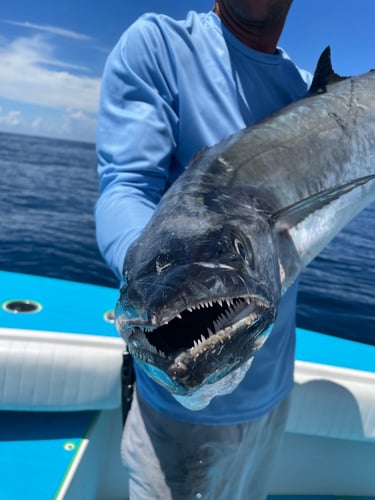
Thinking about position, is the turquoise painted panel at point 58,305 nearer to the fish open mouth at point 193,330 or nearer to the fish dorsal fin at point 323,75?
the fish dorsal fin at point 323,75

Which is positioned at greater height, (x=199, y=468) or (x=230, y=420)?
(x=230, y=420)

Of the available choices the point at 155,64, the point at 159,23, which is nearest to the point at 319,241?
A: the point at 155,64

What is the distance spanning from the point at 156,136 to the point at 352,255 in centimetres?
1119

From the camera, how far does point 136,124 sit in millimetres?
1600

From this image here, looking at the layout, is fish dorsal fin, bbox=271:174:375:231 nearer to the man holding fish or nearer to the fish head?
the fish head

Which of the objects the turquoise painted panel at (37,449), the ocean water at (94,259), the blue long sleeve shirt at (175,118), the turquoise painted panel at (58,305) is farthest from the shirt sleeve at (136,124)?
the ocean water at (94,259)

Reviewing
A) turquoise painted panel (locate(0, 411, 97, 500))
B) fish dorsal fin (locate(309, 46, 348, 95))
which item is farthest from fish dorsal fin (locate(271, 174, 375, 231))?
turquoise painted panel (locate(0, 411, 97, 500))

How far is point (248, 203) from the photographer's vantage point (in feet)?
4.75

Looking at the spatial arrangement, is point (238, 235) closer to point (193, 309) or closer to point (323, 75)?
point (193, 309)

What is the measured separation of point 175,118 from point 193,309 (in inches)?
37.6

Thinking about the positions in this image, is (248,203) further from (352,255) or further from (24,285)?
(352,255)

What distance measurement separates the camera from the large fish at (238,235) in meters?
0.95

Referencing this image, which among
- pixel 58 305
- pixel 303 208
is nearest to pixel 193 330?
pixel 303 208

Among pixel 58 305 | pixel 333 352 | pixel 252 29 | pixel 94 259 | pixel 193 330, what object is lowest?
pixel 94 259
